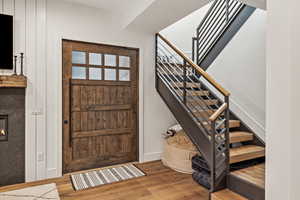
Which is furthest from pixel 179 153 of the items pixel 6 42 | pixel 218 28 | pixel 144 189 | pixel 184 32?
pixel 6 42

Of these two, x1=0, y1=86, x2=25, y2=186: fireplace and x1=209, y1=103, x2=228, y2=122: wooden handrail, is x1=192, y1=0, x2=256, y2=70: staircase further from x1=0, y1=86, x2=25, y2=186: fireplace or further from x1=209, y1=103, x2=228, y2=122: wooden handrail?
x1=0, y1=86, x2=25, y2=186: fireplace

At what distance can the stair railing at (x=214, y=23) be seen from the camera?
3408mm

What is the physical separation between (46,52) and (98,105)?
3.66ft

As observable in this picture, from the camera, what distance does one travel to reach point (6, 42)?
248cm

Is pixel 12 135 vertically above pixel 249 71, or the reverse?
pixel 249 71

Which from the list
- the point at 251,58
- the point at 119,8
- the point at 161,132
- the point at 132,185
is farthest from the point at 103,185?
the point at 251,58

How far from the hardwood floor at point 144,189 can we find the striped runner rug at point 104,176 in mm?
91

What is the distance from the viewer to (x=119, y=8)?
121 inches

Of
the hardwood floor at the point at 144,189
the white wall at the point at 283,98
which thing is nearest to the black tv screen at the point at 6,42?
the hardwood floor at the point at 144,189

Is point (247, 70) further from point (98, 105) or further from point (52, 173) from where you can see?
point (52, 173)

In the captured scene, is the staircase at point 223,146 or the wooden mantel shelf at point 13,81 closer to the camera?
the staircase at point 223,146

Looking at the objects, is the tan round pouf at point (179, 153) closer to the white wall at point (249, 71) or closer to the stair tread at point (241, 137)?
the stair tread at point (241, 137)

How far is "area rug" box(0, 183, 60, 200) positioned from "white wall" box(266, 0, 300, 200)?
7.82ft

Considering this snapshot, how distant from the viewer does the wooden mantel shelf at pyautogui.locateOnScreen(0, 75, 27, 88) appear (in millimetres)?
2376
